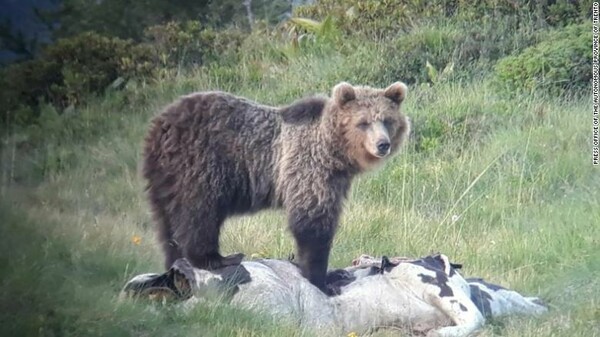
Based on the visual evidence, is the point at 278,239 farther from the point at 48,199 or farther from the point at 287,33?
the point at 287,33

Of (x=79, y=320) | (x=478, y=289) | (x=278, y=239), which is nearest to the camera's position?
(x=79, y=320)

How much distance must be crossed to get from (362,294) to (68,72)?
470cm

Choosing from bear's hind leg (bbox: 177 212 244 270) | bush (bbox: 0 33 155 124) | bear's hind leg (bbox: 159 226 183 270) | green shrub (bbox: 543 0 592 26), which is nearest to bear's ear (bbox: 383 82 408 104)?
bear's hind leg (bbox: 177 212 244 270)

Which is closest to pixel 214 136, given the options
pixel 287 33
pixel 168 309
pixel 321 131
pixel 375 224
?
pixel 321 131

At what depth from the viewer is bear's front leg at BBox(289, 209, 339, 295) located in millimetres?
7570

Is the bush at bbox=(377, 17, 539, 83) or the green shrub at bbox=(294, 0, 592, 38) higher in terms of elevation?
the green shrub at bbox=(294, 0, 592, 38)

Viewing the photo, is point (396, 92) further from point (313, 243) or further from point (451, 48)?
point (451, 48)

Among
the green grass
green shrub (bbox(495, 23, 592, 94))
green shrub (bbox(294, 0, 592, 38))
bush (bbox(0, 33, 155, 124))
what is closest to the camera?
the green grass

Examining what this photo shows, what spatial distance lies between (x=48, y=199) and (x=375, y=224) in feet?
8.57

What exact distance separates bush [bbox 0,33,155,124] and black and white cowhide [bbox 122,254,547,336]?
12.0 ft

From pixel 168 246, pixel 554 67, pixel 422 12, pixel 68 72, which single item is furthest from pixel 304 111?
pixel 422 12

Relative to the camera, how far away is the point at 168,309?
6531mm

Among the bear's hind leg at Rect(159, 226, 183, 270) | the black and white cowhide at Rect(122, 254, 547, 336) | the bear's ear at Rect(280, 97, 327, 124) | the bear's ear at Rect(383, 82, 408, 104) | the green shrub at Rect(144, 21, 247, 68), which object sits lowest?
the black and white cowhide at Rect(122, 254, 547, 336)

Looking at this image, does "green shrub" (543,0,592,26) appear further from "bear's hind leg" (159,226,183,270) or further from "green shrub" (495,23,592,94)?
"bear's hind leg" (159,226,183,270)
